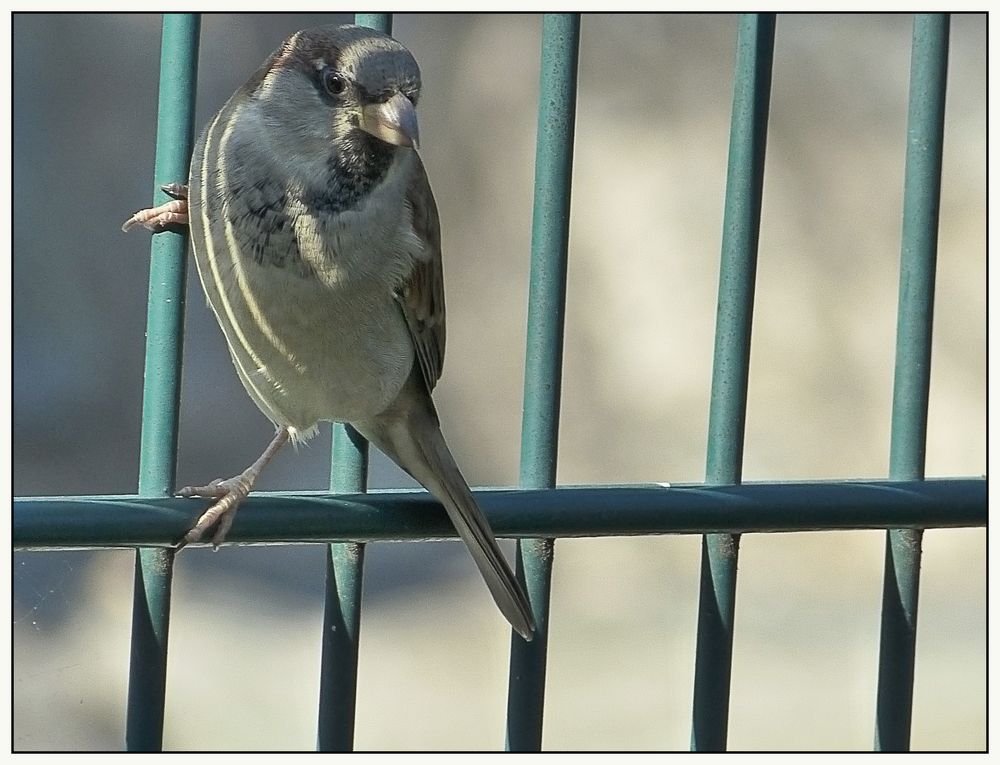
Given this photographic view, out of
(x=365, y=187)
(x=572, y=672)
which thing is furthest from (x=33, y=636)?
(x=365, y=187)

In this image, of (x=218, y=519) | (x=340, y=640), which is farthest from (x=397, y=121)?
(x=340, y=640)

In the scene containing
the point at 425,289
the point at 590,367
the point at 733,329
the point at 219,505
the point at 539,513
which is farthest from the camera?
the point at 590,367

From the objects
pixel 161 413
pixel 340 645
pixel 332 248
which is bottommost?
pixel 340 645

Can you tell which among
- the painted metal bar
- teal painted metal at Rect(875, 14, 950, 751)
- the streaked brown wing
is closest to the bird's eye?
the streaked brown wing

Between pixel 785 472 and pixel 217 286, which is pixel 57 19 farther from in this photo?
pixel 217 286

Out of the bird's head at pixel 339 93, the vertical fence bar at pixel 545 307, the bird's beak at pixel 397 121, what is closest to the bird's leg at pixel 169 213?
the bird's head at pixel 339 93

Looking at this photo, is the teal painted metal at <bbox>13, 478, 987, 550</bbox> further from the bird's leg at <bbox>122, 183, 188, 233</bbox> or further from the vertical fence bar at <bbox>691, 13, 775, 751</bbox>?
the bird's leg at <bbox>122, 183, 188, 233</bbox>

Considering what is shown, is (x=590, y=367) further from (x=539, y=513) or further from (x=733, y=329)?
(x=539, y=513)
